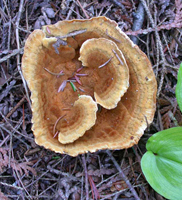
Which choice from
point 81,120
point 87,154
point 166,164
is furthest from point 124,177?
point 81,120

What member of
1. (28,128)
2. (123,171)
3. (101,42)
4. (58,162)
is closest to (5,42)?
(28,128)

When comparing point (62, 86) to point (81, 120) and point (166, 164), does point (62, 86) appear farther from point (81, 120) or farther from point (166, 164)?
point (166, 164)

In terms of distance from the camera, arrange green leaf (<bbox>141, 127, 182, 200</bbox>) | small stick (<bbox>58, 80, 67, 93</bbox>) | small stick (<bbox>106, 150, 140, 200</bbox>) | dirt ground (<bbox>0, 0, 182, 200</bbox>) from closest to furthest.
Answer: green leaf (<bbox>141, 127, 182, 200</bbox>) → small stick (<bbox>58, 80, 67, 93</bbox>) → small stick (<bbox>106, 150, 140, 200</bbox>) → dirt ground (<bbox>0, 0, 182, 200</bbox>)

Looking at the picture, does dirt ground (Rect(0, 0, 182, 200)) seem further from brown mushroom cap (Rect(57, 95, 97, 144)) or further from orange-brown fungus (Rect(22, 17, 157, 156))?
brown mushroom cap (Rect(57, 95, 97, 144))

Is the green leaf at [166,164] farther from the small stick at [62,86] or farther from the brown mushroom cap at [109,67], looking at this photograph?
the small stick at [62,86]

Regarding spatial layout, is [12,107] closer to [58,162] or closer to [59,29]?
[58,162]

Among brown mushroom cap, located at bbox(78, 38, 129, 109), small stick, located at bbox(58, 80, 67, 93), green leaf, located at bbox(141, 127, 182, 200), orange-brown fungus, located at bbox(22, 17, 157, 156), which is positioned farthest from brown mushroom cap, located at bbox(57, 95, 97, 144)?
green leaf, located at bbox(141, 127, 182, 200)

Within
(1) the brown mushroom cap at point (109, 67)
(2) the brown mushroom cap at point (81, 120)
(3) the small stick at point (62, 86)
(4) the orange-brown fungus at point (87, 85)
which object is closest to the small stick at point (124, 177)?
(4) the orange-brown fungus at point (87, 85)
